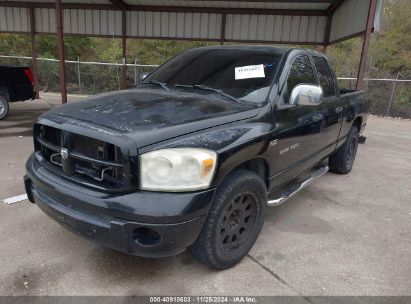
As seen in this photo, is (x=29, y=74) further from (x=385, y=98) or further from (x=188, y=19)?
(x=385, y=98)

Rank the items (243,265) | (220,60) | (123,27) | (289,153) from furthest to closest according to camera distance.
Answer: (123,27) → (220,60) → (289,153) → (243,265)

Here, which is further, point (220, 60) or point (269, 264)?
point (220, 60)

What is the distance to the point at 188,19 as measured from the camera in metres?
12.5

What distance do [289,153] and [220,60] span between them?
1186 mm

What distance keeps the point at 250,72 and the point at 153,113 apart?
1187 mm

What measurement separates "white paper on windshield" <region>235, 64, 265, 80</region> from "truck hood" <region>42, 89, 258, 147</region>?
0.37 m

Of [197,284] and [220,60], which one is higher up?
[220,60]

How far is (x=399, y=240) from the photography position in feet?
11.7

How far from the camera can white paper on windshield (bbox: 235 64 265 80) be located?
334 centimetres

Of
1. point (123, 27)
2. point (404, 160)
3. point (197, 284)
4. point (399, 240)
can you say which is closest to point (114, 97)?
point (197, 284)

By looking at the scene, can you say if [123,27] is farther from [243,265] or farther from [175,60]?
[243,265]

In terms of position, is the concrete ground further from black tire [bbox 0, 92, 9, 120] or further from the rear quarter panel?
black tire [bbox 0, 92, 9, 120]

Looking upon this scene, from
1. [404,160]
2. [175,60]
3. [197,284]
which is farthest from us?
[404,160]

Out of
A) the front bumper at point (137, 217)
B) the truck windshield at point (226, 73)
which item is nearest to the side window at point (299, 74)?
the truck windshield at point (226, 73)
